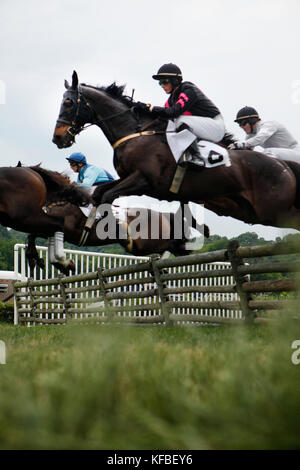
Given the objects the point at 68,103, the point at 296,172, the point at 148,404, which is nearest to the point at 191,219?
the point at 296,172

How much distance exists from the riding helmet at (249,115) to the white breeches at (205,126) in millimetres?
1107

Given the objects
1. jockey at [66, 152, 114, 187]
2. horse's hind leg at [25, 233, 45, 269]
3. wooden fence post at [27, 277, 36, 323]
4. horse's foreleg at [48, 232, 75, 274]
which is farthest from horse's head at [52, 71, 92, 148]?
wooden fence post at [27, 277, 36, 323]

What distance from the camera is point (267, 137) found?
716 centimetres

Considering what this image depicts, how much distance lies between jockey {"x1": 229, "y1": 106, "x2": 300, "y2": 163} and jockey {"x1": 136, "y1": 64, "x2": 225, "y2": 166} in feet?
1.81

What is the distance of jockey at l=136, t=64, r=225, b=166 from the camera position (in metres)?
6.27

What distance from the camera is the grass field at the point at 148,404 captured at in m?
1.16

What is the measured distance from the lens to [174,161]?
244 inches

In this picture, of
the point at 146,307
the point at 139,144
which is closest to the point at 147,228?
the point at 146,307

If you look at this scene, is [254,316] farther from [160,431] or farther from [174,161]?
[160,431]

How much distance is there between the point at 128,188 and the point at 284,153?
2.41m

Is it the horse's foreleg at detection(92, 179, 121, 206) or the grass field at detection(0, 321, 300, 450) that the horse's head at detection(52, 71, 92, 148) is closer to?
the horse's foreleg at detection(92, 179, 121, 206)

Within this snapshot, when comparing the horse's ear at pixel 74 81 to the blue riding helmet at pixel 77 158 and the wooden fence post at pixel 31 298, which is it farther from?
the wooden fence post at pixel 31 298

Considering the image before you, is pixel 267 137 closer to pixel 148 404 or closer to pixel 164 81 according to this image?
pixel 164 81

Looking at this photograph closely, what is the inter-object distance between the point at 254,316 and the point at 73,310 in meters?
5.44
